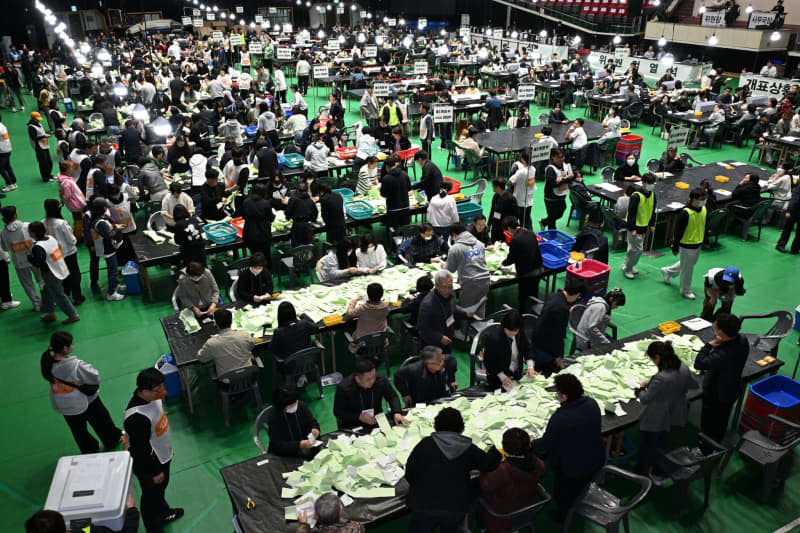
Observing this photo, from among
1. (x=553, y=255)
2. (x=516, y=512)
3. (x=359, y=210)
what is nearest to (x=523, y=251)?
(x=553, y=255)

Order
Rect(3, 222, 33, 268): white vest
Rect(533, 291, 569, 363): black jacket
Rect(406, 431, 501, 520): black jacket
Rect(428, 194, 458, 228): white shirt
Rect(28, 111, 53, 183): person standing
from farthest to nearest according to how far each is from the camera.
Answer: Rect(28, 111, 53, 183): person standing, Rect(428, 194, 458, 228): white shirt, Rect(3, 222, 33, 268): white vest, Rect(533, 291, 569, 363): black jacket, Rect(406, 431, 501, 520): black jacket

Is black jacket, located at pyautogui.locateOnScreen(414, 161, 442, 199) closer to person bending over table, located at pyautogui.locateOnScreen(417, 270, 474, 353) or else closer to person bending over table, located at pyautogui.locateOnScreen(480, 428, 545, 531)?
person bending over table, located at pyautogui.locateOnScreen(417, 270, 474, 353)

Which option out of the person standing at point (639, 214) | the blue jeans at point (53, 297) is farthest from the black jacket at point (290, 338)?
the person standing at point (639, 214)

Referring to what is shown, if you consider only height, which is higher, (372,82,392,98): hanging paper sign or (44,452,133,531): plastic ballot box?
(372,82,392,98): hanging paper sign

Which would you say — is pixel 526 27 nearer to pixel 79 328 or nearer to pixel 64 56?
pixel 64 56

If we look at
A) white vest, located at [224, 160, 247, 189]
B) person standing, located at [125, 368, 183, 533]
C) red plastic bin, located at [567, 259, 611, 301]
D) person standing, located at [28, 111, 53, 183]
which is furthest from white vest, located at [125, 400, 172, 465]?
person standing, located at [28, 111, 53, 183]

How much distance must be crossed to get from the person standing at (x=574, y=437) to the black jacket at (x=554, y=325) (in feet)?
4.63

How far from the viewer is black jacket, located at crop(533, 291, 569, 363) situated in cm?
605

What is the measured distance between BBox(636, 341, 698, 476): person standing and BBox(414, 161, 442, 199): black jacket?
5899 millimetres

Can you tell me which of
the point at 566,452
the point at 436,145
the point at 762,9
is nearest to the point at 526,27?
the point at 762,9

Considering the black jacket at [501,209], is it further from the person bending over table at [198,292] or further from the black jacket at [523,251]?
the person bending over table at [198,292]

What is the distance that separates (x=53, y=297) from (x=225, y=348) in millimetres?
3802

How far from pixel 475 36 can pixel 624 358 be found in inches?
1311

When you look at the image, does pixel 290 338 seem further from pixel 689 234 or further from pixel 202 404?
pixel 689 234
